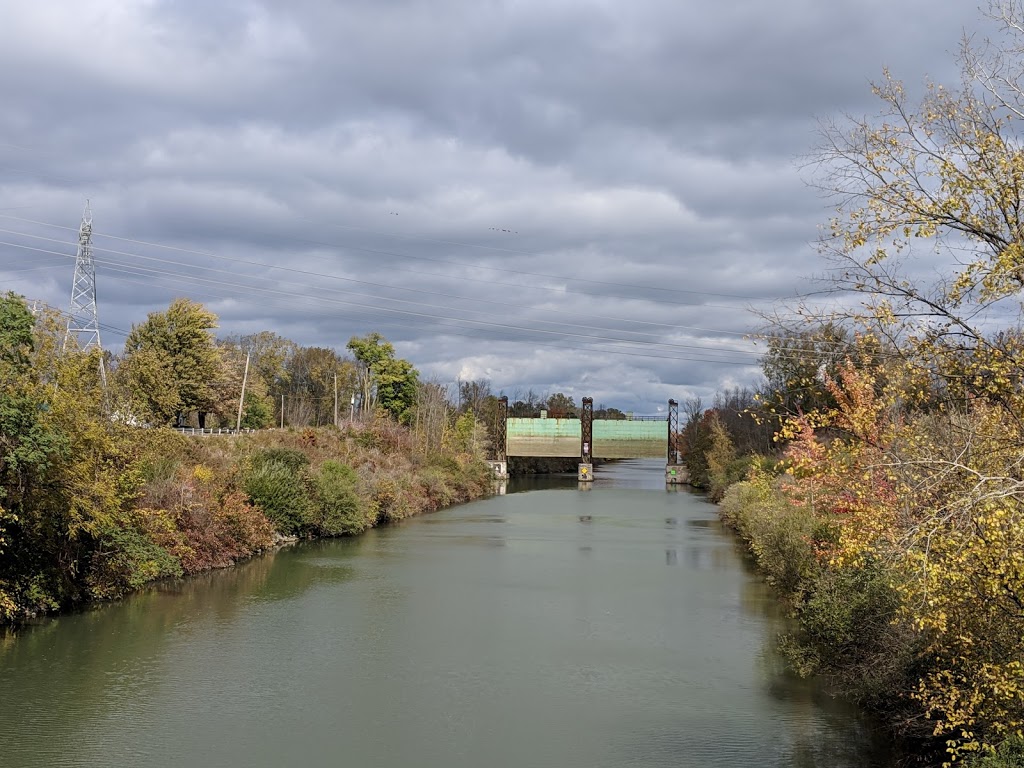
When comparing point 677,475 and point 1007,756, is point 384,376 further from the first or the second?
point 1007,756

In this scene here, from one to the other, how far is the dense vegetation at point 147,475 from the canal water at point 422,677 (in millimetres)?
1138

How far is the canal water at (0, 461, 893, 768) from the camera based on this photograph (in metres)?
12.8

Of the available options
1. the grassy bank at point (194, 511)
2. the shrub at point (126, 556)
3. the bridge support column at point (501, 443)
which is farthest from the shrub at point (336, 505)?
the bridge support column at point (501, 443)

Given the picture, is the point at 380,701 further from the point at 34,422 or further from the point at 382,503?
the point at 382,503

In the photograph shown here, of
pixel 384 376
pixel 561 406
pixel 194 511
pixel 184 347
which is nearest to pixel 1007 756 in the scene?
pixel 194 511

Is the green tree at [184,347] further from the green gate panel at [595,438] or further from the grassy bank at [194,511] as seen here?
the green gate panel at [595,438]

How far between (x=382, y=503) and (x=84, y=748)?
3138 centimetres

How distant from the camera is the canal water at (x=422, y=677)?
12844 millimetres

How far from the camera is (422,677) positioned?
54.1ft

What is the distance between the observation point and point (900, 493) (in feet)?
29.3

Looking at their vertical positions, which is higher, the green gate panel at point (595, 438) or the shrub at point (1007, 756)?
the green gate panel at point (595, 438)

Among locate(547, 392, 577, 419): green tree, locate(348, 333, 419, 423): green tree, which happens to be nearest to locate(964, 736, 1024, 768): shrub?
locate(348, 333, 419, 423): green tree

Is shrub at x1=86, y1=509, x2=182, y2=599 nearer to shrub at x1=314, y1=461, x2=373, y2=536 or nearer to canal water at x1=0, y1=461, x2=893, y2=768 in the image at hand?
canal water at x1=0, y1=461, x2=893, y2=768

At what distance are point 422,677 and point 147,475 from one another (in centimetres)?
1297
